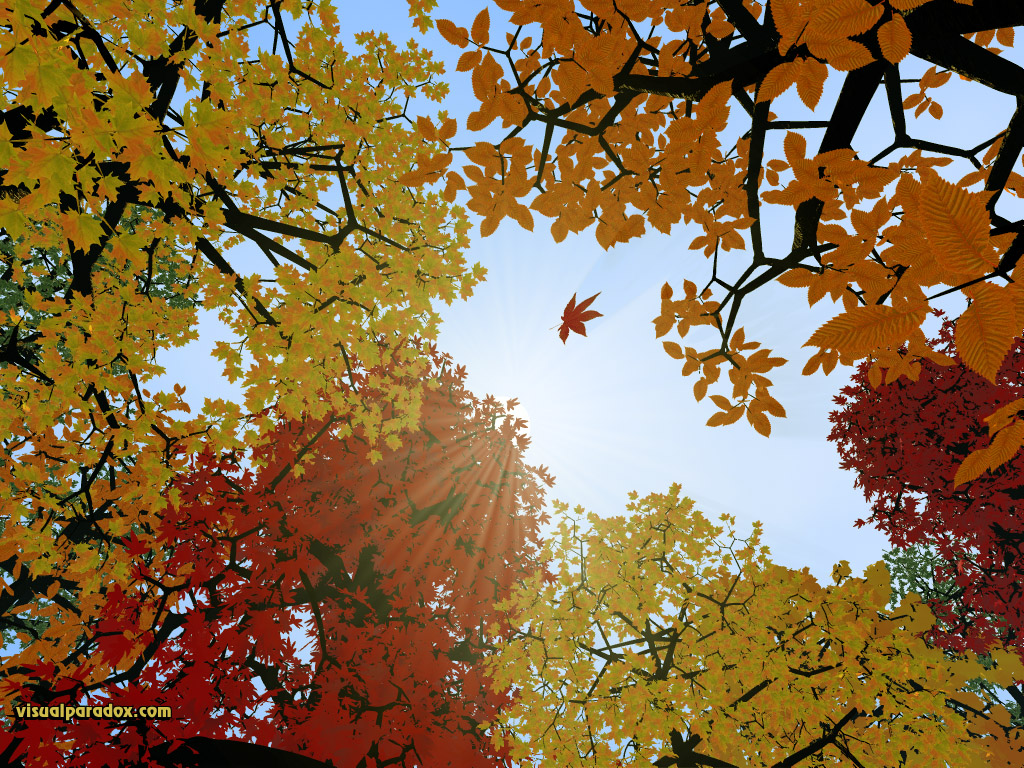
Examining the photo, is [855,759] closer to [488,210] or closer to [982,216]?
[982,216]

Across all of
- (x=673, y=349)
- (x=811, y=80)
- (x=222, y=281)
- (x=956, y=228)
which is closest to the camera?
(x=956, y=228)

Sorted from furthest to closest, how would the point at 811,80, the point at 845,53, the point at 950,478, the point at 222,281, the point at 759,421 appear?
the point at 950,478, the point at 222,281, the point at 759,421, the point at 811,80, the point at 845,53

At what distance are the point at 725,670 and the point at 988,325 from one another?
7.52 meters

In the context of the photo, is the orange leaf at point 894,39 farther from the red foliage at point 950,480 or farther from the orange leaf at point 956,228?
the red foliage at point 950,480

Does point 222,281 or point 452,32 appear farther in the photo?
point 222,281

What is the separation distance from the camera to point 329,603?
23.8 feet

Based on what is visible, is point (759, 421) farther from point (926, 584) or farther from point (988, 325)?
point (926, 584)

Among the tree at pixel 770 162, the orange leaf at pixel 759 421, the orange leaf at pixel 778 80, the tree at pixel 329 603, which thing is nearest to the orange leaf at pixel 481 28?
the tree at pixel 770 162

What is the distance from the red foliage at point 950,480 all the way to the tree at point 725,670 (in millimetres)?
3375

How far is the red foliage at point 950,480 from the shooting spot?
9.06m

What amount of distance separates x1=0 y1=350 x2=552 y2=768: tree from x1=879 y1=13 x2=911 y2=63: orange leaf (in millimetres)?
5696

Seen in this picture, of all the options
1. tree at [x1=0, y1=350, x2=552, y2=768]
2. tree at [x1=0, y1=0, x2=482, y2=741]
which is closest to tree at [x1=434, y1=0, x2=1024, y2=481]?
tree at [x1=0, y1=0, x2=482, y2=741]

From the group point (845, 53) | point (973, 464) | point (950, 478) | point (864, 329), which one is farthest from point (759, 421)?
point (950, 478)

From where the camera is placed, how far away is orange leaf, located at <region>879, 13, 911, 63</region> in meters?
1.87
